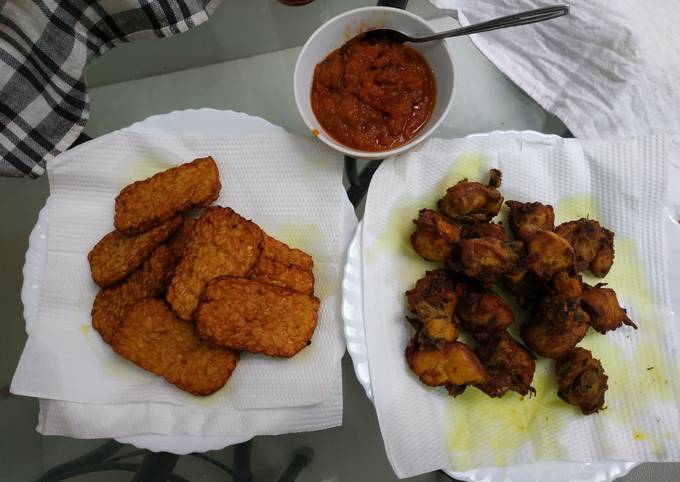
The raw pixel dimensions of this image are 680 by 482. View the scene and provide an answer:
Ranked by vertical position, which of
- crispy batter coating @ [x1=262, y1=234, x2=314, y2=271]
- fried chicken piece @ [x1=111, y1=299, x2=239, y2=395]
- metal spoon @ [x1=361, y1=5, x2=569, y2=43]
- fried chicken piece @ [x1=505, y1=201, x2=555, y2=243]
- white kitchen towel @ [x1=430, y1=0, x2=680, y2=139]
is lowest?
fried chicken piece @ [x1=111, y1=299, x2=239, y2=395]

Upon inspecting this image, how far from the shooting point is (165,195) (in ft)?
3.68

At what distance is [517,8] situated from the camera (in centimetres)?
133

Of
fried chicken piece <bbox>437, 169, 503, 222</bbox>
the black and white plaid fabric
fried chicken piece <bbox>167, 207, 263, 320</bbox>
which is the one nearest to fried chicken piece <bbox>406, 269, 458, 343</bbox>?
fried chicken piece <bbox>437, 169, 503, 222</bbox>

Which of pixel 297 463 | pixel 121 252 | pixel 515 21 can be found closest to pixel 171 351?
pixel 121 252

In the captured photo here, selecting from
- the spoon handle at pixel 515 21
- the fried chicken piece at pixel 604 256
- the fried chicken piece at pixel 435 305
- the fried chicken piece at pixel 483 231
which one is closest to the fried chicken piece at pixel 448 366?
the fried chicken piece at pixel 435 305

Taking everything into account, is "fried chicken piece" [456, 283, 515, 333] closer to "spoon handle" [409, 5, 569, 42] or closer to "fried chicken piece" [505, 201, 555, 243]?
"fried chicken piece" [505, 201, 555, 243]

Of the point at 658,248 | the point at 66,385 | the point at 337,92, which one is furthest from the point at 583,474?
the point at 66,385

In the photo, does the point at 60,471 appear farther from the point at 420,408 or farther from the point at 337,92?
the point at 337,92

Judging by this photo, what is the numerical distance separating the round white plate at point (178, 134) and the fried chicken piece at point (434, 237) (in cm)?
44

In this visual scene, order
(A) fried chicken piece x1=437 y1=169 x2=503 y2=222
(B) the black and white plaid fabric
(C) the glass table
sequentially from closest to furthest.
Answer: (B) the black and white plaid fabric < (A) fried chicken piece x1=437 y1=169 x2=503 y2=222 < (C) the glass table

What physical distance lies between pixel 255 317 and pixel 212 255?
17 centimetres

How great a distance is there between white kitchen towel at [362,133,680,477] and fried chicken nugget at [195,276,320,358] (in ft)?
0.53

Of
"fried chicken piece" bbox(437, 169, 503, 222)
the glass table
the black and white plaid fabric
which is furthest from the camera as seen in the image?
the glass table

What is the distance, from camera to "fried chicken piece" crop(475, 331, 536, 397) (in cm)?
102
